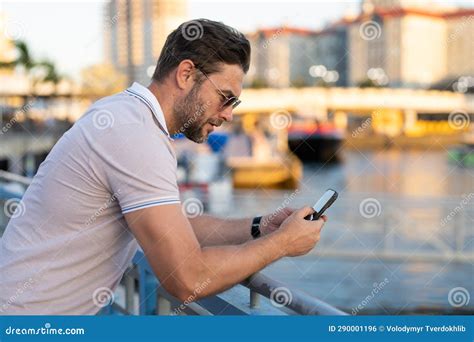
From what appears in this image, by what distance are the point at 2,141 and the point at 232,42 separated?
84.2 feet

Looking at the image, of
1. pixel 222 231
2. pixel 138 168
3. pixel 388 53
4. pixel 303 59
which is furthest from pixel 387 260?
pixel 388 53

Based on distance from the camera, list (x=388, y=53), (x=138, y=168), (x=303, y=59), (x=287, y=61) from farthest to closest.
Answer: (x=388, y=53), (x=303, y=59), (x=287, y=61), (x=138, y=168)

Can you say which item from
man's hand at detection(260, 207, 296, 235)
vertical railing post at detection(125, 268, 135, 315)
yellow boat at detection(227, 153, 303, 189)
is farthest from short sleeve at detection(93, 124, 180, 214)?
yellow boat at detection(227, 153, 303, 189)

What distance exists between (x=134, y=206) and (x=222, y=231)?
579 millimetres

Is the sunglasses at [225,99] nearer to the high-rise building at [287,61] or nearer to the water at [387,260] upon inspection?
the water at [387,260]

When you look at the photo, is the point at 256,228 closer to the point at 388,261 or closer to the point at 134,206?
A: the point at 134,206

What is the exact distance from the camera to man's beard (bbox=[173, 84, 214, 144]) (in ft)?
6.26

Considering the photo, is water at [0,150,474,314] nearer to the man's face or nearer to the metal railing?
the metal railing

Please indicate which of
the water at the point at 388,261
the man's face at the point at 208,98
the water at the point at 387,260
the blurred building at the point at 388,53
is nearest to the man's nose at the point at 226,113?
the man's face at the point at 208,98

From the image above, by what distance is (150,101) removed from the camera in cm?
186

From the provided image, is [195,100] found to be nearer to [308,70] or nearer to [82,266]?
[82,266]

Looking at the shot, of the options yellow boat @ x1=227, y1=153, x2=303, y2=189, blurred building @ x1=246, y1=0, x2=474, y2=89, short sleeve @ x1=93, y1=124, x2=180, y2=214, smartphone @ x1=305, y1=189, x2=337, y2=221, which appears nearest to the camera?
short sleeve @ x1=93, y1=124, x2=180, y2=214

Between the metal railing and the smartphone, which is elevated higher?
the smartphone

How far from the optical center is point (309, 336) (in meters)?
2.04
